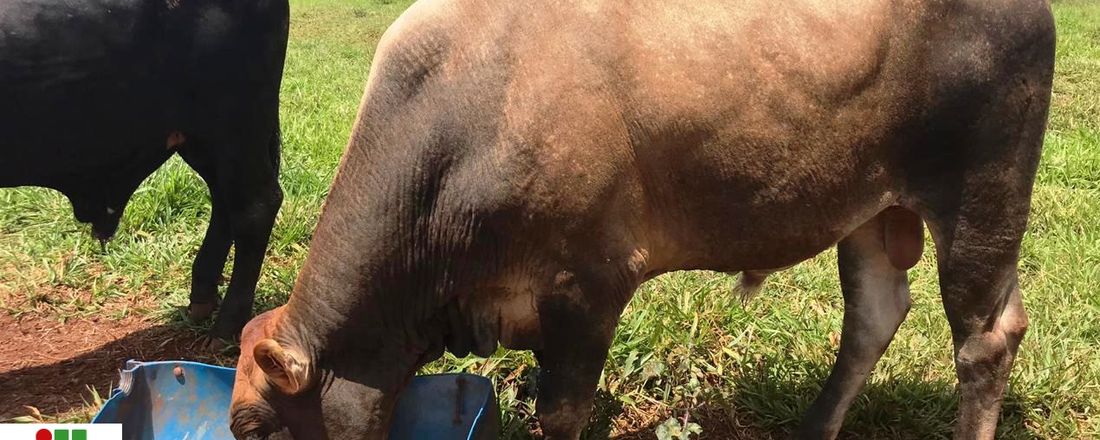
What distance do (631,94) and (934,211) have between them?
106cm

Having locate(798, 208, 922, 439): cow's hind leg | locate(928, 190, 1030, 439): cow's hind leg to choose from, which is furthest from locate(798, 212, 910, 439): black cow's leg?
locate(928, 190, 1030, 439): cow's hind leg

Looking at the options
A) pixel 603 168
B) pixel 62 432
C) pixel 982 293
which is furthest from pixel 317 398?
pixel 982 293

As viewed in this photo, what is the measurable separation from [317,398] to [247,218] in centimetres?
173

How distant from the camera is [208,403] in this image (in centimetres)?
315

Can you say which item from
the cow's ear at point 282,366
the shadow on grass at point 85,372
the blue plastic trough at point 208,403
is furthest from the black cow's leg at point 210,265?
the cow's ear at point 282,366

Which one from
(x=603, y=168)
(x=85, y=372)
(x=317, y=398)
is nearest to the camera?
(x=603, y=168)

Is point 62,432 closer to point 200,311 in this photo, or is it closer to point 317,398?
point 317,398

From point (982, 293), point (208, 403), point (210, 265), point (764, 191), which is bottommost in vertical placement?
point (210, 265)

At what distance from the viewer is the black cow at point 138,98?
10.6 feet

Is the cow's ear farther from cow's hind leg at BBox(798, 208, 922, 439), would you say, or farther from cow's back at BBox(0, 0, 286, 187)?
cow's hind leg at BBox(798, 208, 922, 439)

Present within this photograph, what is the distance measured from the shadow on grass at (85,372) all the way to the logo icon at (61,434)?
99 centimetres

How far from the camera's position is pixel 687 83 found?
224cm

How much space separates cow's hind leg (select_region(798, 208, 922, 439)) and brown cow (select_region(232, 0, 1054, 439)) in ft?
1.60

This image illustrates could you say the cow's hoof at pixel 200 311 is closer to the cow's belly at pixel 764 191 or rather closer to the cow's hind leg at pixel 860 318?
the cow's belly at pixel 764 191
